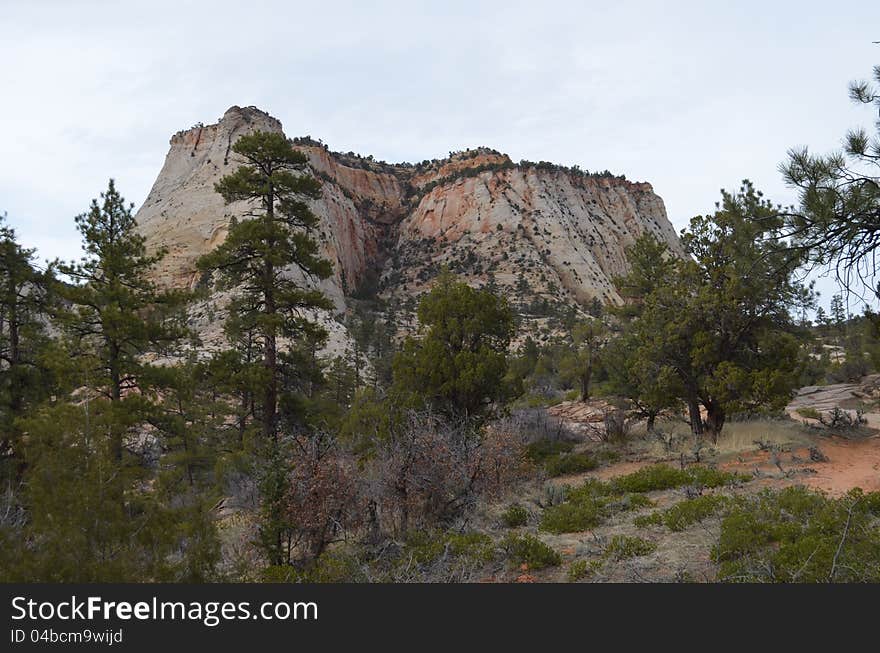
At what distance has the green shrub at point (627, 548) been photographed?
704 cm

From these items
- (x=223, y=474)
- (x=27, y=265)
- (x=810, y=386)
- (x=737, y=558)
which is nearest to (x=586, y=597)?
(x=737, y=558)

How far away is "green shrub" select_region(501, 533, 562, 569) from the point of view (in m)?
7.23

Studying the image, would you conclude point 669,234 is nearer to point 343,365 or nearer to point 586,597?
point 343,365

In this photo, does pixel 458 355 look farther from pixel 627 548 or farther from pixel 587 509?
pixel 627 548

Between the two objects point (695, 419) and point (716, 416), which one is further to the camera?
point (695, 419)

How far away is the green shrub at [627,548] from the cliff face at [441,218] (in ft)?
156

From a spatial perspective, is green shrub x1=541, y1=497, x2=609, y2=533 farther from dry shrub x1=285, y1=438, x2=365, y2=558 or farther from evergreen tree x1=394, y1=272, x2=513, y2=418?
evergreen tree x1=394, y1=272, x2=513, y2=418

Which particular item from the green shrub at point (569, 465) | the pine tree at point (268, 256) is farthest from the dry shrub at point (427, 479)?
the pine tree at point (268, 256)

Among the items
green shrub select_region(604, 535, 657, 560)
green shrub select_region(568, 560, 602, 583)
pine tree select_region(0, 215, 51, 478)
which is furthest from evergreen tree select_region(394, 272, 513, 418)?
pine tree select_region(0, 215, 51, 478)

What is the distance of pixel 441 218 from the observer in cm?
7344

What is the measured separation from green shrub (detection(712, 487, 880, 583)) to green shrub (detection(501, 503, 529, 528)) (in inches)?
126

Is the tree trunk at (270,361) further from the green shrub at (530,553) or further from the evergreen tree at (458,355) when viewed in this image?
the green shrub at (530,553)

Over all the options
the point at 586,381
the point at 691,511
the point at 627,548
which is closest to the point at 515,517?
the point at 627,548

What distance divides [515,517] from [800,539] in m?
4.40
